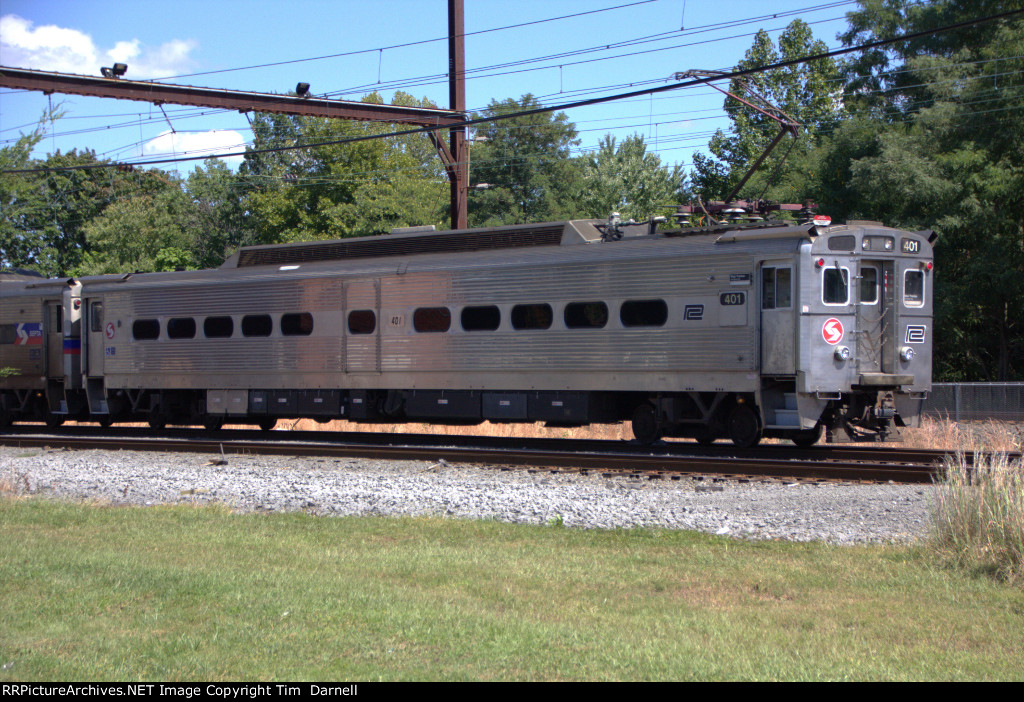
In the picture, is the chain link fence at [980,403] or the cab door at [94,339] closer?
the chain link fence at [980,403]

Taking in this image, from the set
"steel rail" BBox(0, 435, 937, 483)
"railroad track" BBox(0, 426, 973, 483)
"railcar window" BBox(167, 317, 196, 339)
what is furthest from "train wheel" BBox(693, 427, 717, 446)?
"railcar window" BBox(167, 317, 196, 339)

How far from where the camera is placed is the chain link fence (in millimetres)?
22469

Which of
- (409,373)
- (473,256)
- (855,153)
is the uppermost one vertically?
(855,153)

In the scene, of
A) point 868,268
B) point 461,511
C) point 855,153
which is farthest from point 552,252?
point 855,153

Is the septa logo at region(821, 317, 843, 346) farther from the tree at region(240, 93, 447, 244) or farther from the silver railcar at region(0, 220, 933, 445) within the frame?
the tree at region(240, 93, 447, 244)

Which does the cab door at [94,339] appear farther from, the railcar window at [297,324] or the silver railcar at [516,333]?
the railcar window at [297,324]

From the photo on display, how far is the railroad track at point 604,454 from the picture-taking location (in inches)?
516

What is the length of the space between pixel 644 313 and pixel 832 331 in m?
3.24

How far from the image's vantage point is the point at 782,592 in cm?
702

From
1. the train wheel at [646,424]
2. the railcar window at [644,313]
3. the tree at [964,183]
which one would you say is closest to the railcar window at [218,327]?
the railcar window at [644,313]

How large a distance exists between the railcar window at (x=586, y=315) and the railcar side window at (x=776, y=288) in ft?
9.73

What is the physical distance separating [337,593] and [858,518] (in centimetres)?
546

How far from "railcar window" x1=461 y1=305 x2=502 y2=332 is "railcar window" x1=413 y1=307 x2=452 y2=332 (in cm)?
40
